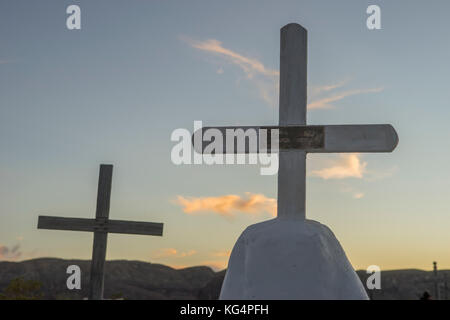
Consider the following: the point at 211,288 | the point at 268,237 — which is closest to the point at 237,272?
the point at 268,237

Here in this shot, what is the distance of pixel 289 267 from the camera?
430 cm

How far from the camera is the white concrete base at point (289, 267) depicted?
165 inches

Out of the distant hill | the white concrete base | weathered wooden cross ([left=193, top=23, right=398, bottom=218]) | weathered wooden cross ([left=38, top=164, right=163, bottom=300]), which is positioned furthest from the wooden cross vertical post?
the distant hill

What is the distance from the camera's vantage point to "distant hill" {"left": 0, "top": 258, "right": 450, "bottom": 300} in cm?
5081

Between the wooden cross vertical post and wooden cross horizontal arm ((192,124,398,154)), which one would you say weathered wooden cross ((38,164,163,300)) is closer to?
the wooden cross vertical post

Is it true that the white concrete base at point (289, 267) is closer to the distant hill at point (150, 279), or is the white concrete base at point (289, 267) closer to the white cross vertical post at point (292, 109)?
the white cross vertical post at point (292, 109)

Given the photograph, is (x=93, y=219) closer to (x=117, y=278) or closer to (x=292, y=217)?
(x=292, y=217)

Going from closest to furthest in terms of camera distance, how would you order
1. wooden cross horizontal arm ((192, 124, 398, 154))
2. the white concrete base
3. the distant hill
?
the white concrete base → wooden cross horizontal arm ((192, 124, 398, 154)) → the distant hill

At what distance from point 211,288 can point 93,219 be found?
4183cm

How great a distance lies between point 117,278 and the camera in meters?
57.6

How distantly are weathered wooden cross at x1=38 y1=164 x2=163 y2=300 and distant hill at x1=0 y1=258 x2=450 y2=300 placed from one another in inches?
1527

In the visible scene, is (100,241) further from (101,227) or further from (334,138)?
(334,138)

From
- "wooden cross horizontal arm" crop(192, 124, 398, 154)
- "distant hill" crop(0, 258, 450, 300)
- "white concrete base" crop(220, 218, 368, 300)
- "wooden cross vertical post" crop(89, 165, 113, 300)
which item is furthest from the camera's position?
"distant hill" crop(0, 258, 450, 300)
